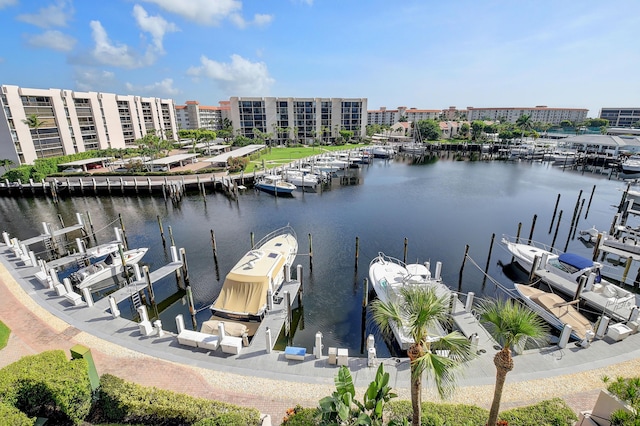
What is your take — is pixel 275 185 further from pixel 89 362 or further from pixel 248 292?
pixel 89 362

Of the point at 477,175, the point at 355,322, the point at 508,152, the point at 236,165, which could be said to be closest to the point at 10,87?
the point at 236,165

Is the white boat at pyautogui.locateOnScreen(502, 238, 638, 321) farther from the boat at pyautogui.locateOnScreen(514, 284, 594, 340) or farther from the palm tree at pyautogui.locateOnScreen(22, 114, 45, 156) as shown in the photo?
the palm tree at pyautogui.locateOnScreen(22, 114, 45, 156)

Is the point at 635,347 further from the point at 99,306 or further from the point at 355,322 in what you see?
the point at 99,306

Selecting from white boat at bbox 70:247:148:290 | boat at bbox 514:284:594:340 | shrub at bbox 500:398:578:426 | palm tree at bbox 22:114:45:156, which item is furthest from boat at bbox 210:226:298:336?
palm tree at bbox 22:114:45:156

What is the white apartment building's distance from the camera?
60.1 m

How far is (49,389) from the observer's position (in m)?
11.3

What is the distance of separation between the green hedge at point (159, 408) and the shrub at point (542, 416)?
29.8 ft

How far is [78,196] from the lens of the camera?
54.6 m

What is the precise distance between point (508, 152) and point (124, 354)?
120m

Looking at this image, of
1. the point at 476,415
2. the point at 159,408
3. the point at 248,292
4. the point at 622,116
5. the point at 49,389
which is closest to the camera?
the point at 476,415

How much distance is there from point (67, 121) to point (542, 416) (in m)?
94.4

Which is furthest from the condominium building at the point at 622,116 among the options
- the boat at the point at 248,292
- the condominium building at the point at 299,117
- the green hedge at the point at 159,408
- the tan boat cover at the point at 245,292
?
the green hedge at the point at 159,408

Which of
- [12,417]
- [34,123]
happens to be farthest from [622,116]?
[34,123]

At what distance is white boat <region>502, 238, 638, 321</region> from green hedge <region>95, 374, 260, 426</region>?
23.9 m
